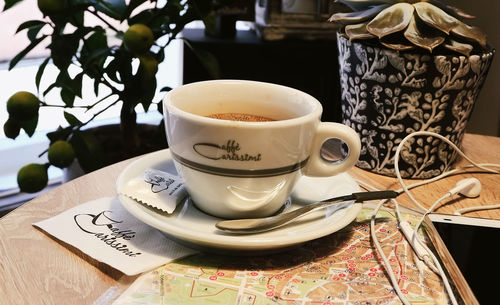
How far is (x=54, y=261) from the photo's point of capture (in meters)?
0.54

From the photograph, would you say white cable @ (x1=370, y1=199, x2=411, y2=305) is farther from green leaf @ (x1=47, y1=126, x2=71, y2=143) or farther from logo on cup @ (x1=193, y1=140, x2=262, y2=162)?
green leaf @ (x1=47, y1=126, x2=71, y2=143)

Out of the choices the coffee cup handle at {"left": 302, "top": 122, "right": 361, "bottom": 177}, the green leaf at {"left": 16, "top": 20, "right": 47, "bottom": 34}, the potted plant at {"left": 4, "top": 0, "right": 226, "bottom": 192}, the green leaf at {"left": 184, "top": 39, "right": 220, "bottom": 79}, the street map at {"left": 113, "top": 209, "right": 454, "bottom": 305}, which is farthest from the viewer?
the green leaf at {"left": 184, "top": 39, "right": 220, "bottom": 79}

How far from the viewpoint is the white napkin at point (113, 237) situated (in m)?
0.52

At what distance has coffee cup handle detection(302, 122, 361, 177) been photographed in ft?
1.92

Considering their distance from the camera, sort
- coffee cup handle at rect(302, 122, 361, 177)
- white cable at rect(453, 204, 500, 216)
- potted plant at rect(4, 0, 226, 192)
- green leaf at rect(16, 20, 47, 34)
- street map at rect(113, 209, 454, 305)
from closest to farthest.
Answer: street map at rect(113, 209, 454, 305), coffee cup handle at rect(302, 122, 361, 177), white cable at rect(453, 204, 500, 216), potted plant at rect(4, 0, 226, 192), green leaf at rect(16, 20, 47, 34)

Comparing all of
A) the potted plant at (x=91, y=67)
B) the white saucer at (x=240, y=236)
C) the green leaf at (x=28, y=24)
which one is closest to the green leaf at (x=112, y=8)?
the potted plant at (x=91, y=67)

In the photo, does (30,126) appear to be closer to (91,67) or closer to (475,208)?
(91,67)

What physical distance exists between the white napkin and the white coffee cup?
0.23 feet

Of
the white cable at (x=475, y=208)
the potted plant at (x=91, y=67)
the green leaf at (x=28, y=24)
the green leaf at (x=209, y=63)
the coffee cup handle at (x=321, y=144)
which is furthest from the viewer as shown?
the green leaf at (x=209, y=63)

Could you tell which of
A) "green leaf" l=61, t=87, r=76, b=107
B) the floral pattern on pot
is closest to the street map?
the floral pattern on pot

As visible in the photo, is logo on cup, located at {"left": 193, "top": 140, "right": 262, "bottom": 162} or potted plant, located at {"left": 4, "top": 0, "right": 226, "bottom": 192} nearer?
logo on cup, located at {"left": 193, "top": 140, "right": 262, "bottom": 162}

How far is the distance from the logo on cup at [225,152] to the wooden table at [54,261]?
14 cm

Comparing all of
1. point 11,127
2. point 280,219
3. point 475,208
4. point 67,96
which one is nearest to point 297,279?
point 280,219

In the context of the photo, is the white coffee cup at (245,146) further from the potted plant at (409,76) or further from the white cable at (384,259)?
the potted plant at (409,76)
